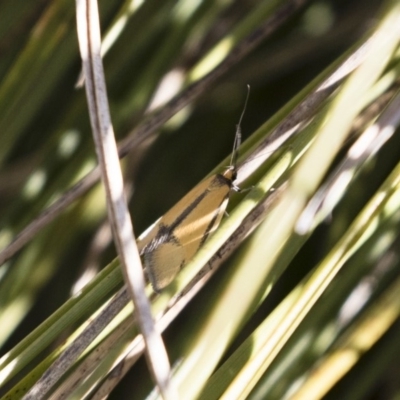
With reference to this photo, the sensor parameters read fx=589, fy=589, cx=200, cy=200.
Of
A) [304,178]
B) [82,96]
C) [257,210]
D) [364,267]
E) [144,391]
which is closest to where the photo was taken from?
[304,178]

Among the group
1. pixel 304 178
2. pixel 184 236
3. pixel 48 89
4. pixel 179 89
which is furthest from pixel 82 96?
pixel 304 178

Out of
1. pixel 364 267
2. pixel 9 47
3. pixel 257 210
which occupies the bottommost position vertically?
pixel 364 267

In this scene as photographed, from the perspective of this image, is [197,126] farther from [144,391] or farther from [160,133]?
[144,391]

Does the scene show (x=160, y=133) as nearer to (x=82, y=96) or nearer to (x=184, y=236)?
(x=82, y=96)

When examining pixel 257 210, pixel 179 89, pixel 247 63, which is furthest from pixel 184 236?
pixel 247 63

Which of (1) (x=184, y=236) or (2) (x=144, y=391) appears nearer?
(1) (x=184, y=236)

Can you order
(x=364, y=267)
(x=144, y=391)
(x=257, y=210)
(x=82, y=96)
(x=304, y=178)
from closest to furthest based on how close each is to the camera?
(x=304, y=178), (x=257, y=210), (x=364, y=267), (x=144, y=391), (x=82, y=96)

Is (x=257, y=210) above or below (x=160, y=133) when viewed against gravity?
below
